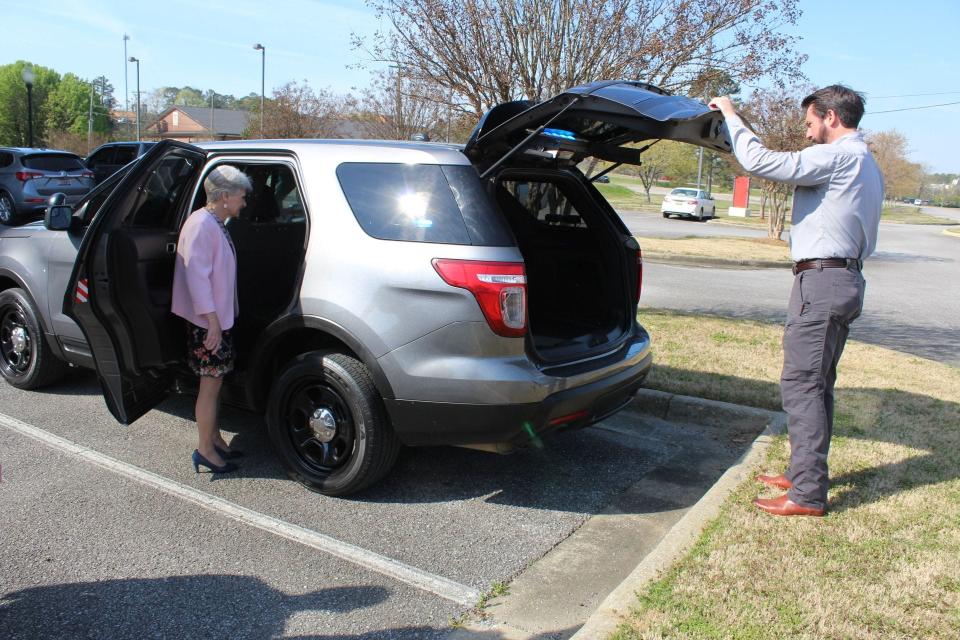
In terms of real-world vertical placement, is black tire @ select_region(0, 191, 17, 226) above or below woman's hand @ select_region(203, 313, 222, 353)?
above

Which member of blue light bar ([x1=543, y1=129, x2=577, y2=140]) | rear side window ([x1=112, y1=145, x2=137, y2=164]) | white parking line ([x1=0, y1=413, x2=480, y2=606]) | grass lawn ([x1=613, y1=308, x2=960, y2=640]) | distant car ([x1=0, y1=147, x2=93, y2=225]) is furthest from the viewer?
rear side window ([x1=112, y1=145, x2=137, y2=164])

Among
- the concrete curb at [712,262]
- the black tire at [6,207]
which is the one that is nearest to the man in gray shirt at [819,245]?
the concrete curb at [712,262]

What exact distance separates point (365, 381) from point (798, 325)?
6.92ft

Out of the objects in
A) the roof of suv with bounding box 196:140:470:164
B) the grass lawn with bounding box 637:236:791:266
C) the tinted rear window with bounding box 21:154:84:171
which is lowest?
the grass lawn with bounding box 637:236:791:266

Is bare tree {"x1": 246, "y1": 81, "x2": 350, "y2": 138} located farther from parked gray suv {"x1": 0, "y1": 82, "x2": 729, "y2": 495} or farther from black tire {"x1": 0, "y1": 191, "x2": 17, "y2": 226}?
parked gray suv {"x1": 0, "y1": 82, "x2": 729, "y2": 495}

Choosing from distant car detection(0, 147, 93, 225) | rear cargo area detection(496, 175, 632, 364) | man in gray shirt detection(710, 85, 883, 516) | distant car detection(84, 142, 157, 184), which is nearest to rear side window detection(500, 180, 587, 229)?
rear cargo area detection(496, 175, 632, 364)

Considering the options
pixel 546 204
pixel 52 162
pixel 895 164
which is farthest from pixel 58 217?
pixel 895 164

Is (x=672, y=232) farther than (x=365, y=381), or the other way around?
(x=672, y=232)

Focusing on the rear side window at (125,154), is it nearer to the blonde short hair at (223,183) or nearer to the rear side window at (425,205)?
the blonde short hair at (223,183)

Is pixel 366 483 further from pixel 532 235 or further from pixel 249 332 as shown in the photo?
pixel 532 235

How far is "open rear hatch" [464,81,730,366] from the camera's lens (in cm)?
359

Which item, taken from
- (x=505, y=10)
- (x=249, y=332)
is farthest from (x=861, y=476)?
(x=505, y=10)

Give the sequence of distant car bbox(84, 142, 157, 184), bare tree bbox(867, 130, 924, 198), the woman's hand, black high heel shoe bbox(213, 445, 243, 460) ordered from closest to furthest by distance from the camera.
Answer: the woman's hand
black high heel shoe bbox(213, 445, 243, 460)
distant car bbox(84, 142, 157, 184)
bare tree bbox(867, 130, 924, 198)

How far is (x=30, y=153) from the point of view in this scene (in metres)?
15.7
